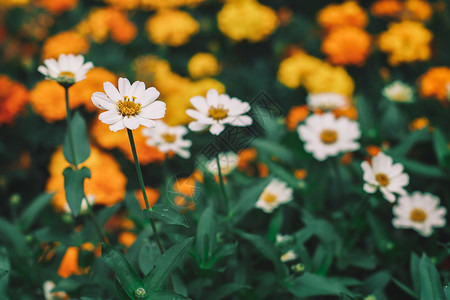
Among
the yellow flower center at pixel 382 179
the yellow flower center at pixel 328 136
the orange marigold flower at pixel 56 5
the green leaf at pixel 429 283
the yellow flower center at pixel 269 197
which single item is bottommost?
the yellow flower center at pixel 269 197

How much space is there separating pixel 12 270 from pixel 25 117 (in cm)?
75

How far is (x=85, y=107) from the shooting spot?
4.39ft

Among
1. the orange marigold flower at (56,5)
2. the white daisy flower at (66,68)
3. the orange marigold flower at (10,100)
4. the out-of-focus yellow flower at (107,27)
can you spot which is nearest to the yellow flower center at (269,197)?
the white daisy flower at (66,68)

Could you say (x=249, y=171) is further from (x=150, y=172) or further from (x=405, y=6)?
(x=405, y=6)

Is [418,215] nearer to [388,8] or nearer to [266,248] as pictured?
[266,248]

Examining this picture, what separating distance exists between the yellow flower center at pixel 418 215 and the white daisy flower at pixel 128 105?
0.60 m

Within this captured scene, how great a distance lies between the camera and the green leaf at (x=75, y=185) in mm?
648

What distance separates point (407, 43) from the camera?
143 cm

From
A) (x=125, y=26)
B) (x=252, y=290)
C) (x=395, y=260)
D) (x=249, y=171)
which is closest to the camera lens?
(x=252, y=290)

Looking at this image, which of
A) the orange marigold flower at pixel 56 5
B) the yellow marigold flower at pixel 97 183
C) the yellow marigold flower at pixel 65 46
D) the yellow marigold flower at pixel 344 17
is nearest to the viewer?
the yellow marigold flower at pixel 97 183

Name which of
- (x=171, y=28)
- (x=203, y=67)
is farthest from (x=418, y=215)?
(x=171, y=28)

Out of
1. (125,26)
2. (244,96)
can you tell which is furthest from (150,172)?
(125,26)

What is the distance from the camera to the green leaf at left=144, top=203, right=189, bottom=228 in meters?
0.50

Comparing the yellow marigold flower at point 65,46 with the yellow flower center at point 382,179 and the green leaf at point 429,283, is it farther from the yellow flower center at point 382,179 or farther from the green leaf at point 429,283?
the green leaf at point 429,283
